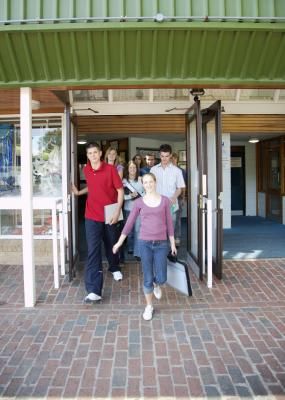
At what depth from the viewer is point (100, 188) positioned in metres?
4.68

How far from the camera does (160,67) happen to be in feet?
13.8

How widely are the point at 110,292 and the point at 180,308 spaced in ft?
3.40

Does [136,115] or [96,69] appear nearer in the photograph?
[96,69]

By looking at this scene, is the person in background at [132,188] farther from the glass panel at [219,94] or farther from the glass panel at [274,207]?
the glass panel at [274,207]

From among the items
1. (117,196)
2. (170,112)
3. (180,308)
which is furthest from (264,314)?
(170,112)

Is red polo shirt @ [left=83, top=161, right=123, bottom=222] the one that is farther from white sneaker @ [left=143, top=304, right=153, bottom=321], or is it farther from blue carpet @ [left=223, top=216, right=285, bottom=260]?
blue carpet @ [left=223, top=216, right=285, bottom=260]

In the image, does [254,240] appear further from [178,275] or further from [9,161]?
[9,161]

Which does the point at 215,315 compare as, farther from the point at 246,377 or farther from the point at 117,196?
the point at 117,196

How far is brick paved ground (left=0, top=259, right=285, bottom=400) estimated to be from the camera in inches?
114

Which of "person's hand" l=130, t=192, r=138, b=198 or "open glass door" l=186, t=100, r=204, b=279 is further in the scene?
"person's hand" l=130, t=192, r=138, b=198

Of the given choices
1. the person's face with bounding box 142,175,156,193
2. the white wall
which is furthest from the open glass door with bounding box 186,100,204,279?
the white wall

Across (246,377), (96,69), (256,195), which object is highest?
(96,69)

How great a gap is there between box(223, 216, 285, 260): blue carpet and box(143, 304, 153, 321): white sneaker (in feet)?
9.12

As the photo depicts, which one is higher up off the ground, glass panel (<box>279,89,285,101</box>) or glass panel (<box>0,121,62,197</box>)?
glass panel (<box>279,89,285,101</box>)
